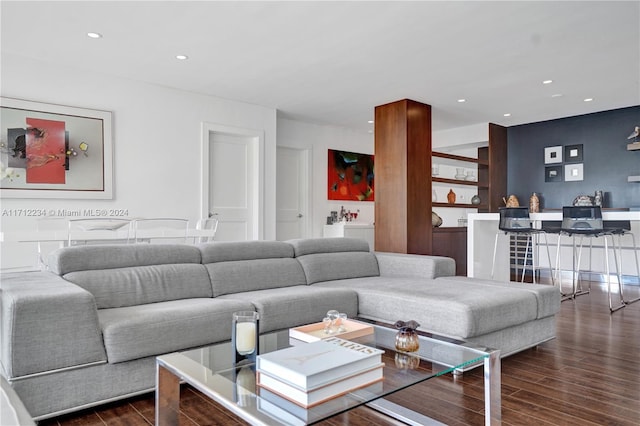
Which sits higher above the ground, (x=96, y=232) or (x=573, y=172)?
(x=573, y=172)

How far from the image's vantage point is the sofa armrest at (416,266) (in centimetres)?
373

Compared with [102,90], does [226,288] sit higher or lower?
lower

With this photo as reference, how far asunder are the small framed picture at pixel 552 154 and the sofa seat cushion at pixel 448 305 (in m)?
4.60

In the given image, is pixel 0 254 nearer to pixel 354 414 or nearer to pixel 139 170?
pixel 139 170

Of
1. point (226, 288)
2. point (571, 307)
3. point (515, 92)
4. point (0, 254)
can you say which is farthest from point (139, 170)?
point (571, 307)

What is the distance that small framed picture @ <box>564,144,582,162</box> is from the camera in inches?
264

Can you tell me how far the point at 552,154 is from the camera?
7008 mm

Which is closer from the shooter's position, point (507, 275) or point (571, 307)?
point (571, 307)

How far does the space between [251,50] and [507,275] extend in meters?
4.38

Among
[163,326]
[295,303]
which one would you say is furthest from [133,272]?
[295,303]

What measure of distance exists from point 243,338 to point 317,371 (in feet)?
1.53

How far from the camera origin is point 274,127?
251 inches

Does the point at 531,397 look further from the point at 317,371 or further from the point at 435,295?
the point at 317,371

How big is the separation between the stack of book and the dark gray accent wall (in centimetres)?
623
